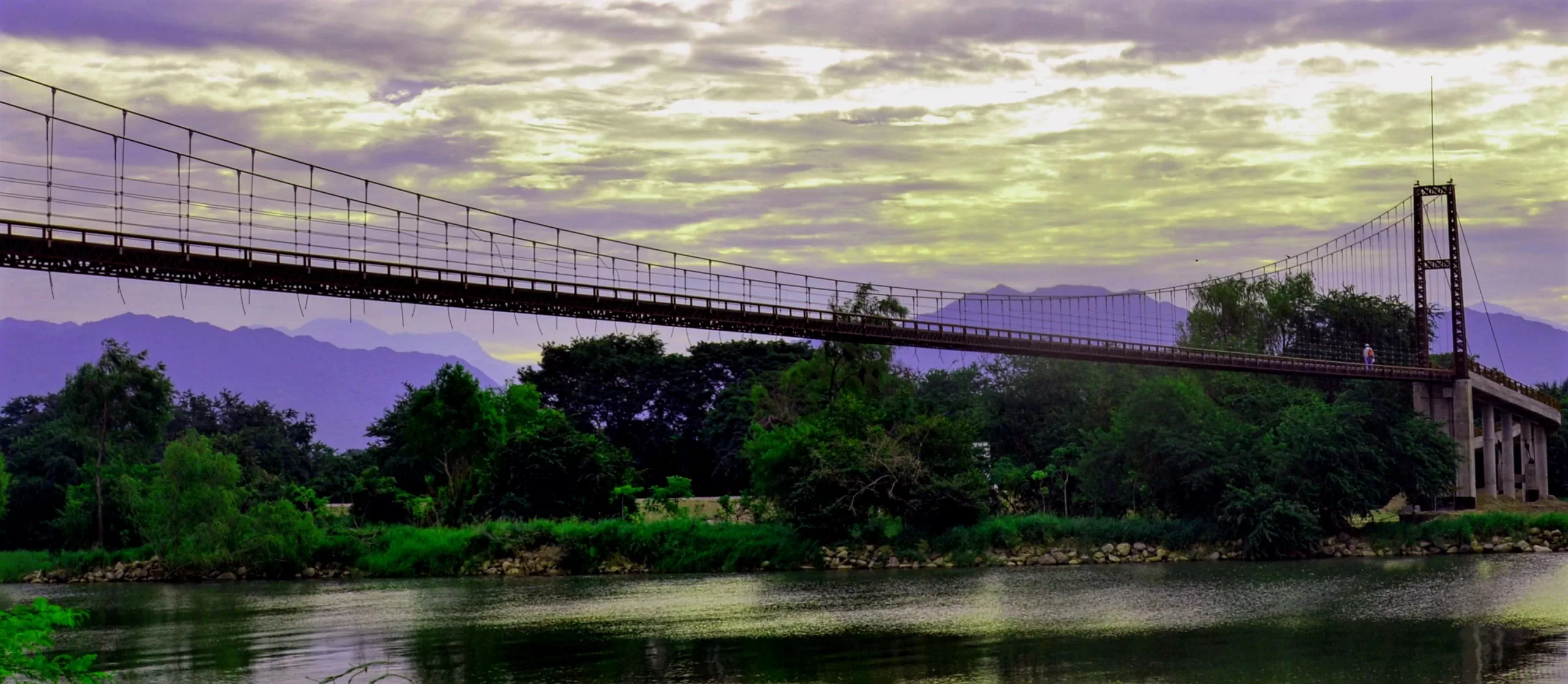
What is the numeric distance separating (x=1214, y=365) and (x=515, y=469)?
27.0 m

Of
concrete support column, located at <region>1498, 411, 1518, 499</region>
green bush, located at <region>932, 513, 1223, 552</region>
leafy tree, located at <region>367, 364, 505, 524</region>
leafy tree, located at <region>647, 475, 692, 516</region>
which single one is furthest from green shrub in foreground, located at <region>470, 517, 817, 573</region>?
concrete support column, located at <region>1498, 411, 1518, 499</region>

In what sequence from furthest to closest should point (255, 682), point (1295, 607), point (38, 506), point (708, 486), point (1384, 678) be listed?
point (708, 486) → point (38, 506) → point (1295, 607) → point (255, 682) → point (1384, 678)

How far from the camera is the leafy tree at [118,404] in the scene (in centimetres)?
5462

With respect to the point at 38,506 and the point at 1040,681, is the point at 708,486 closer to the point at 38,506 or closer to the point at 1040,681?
the point at 38,506

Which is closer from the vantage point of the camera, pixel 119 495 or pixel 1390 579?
pixel 1390 579

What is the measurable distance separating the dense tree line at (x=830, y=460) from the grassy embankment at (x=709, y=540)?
32.6 inches

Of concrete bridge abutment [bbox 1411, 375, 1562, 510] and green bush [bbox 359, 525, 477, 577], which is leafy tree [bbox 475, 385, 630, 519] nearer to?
green bush [bbox 359, 525, 477, 577]

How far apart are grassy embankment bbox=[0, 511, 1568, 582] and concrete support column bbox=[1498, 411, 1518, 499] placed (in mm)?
11295

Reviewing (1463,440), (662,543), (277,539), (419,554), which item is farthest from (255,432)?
(1463,440)

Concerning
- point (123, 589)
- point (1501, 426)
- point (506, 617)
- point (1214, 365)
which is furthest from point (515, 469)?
point (1501, 426)

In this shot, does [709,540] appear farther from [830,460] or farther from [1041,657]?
[1041,657]

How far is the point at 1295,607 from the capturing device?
3123cm

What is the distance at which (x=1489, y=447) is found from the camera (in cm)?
5781

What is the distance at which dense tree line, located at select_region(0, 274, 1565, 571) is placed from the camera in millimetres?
46406
